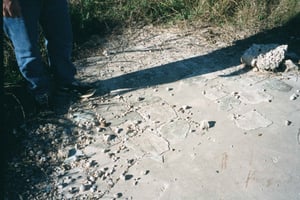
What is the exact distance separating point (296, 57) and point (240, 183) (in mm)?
1825

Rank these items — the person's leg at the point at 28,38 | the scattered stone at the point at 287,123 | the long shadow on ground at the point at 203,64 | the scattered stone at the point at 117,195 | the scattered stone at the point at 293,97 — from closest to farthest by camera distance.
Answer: the scattered stone at the point at 117,195 < the person's leg at the point at 28,38 < the scattered stone at the point at 287,123 < the scattered stone at the point at 293,97 < the long shadow on ground at the point at 203,64

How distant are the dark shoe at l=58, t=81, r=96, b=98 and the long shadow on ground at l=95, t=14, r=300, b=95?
4.7 inches

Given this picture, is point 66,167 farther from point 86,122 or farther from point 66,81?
point 66,81

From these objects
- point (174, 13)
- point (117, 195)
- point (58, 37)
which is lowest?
point (117, 195)

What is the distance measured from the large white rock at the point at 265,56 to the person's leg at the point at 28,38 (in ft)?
6.35

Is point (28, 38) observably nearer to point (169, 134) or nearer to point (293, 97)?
point (169, 134)

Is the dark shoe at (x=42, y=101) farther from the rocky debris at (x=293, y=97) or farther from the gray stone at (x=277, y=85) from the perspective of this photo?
the rocky debris at (x=293, y=97)

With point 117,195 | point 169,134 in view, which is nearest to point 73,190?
point 117,195

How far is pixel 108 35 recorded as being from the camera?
14.1 feet

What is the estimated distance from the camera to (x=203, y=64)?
3.86 metres

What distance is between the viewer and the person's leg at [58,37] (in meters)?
3.01

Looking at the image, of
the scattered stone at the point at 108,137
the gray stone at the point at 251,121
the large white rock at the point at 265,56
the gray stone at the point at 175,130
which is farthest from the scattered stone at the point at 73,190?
the large white rock at the point at 265,56

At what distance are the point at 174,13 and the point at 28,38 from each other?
2143 millimetres

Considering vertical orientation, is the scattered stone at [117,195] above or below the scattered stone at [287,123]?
below
